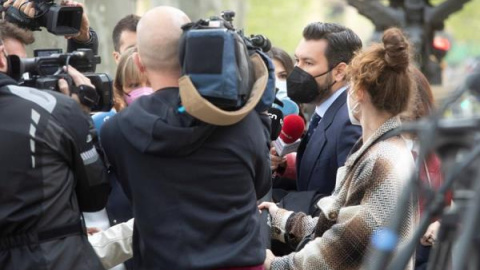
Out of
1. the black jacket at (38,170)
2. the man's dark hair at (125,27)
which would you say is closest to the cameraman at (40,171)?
the black jacket at (38,170)

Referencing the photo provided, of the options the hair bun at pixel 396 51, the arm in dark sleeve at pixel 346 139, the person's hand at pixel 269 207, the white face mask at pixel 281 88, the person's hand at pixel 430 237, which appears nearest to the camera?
the hair bun at pixel 396 51

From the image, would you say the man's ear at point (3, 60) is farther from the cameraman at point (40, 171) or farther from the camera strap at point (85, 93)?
the camera strap at point (85, 93)

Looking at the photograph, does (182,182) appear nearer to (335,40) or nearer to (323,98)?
(323,98)

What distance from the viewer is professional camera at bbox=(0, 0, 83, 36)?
208 inches

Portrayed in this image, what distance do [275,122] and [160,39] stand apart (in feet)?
4.13

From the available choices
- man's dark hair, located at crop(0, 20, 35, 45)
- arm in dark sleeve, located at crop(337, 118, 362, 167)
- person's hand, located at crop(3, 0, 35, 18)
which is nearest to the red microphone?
arm in dark sleeve, located at crop(337, 118, 362, 167)

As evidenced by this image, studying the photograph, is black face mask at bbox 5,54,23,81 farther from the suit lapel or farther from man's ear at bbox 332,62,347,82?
man's ear at bbox 332,62,347,82

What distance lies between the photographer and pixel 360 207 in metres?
4.61

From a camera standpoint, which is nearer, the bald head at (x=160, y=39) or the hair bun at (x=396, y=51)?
the bald head at (x=160, y=39)

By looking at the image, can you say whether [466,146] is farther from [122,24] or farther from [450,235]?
[122,24]

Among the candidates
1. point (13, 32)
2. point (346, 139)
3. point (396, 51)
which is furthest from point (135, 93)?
point (396, 51)

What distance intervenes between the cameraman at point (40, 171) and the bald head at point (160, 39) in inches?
14.5

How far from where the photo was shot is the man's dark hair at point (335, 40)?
6.32 meters

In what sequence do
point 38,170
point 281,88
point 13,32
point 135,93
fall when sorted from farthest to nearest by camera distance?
point 281,88 → point 135,93 → point 13,32 → point 38,170
